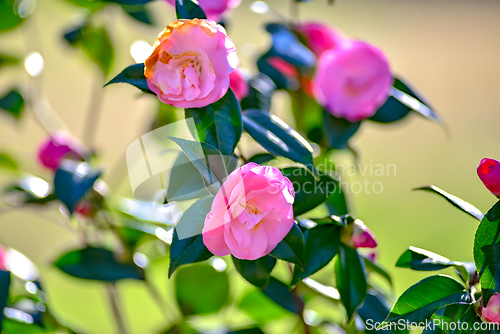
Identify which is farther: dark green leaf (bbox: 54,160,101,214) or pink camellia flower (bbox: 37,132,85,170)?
pink camellia flower (bbox: 37,132,85,170)

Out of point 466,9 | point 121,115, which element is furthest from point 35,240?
point 466,9

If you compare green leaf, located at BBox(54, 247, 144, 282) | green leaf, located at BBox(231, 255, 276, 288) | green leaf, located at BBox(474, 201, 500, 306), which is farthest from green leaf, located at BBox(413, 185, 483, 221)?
green leaf, located at BBox(54, 247, 144, 282)

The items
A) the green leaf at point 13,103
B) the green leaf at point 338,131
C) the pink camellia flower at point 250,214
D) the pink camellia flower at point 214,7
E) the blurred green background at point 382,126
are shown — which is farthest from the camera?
the blurred green background at point 382,126

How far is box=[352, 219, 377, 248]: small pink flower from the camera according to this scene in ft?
1.24

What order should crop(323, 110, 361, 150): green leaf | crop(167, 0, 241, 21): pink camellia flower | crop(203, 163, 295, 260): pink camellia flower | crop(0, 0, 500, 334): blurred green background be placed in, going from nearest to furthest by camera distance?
crop(203, 163, 295, 260): pink camellia flower < crop(167, 0, 241, 21): pink camellia flower < crop(323, 110, 361, 150): green leaf < crop(0, 0, 500, 334): blurred green background

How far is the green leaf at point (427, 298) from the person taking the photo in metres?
0.35

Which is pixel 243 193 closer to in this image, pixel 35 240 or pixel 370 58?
pixel 370 58

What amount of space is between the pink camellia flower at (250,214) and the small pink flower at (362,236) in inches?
3.2

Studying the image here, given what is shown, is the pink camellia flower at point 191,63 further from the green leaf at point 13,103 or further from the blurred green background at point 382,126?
the green leaf at point 13,103

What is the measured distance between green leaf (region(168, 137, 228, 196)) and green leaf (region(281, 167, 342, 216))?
2.5 inches

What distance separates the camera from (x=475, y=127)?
2.88 metres

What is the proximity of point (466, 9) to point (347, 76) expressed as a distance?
461 cm

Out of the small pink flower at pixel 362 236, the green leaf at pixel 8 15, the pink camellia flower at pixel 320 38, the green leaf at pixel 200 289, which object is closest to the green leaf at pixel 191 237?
the small pink flower at pixel 362 236

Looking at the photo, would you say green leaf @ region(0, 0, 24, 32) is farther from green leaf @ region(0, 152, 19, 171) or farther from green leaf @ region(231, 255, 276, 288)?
green leaf @ region(231, 255, 276, 288)
